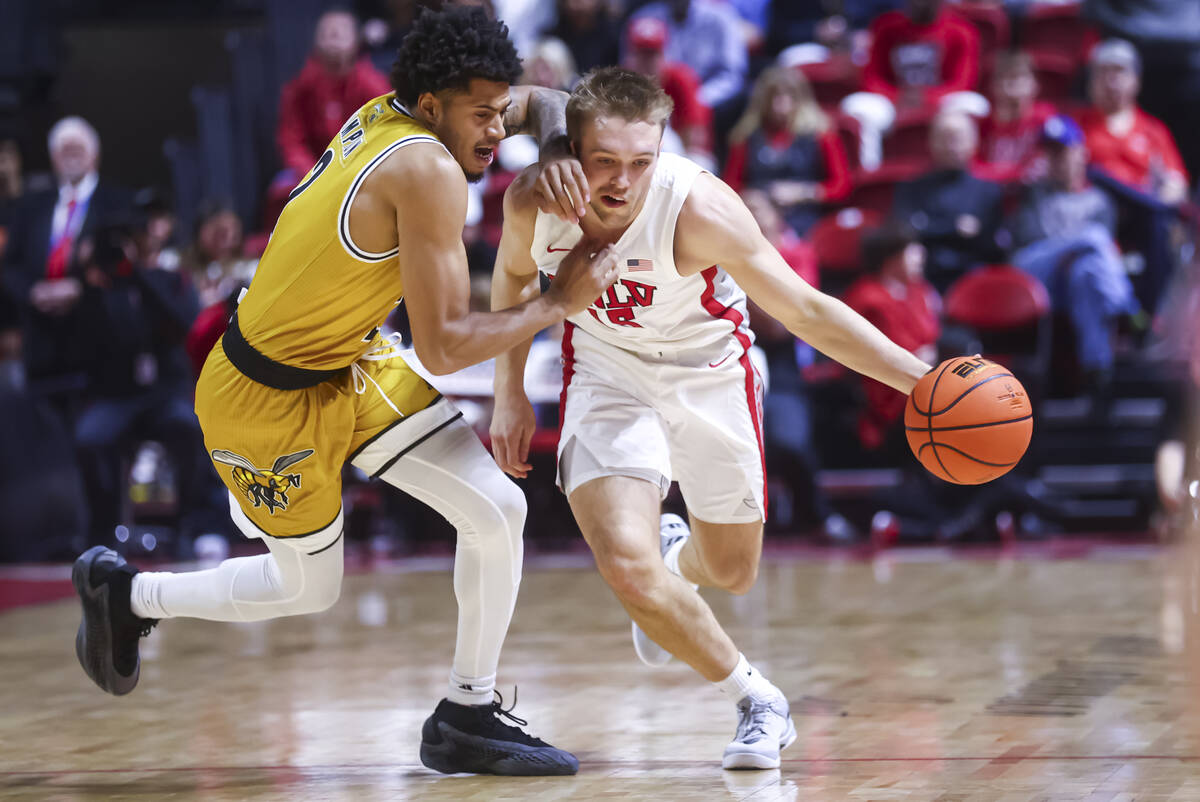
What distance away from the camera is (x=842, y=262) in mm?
8422

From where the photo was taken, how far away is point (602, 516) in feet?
11.7

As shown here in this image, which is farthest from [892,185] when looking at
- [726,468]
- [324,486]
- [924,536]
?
[324,486]

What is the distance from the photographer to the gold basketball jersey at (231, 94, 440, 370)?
329 centimetres

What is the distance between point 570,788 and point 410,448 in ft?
2.91

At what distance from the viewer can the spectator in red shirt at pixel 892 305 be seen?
749 cm


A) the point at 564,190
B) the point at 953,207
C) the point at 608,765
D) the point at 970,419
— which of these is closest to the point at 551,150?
the point at 564,190

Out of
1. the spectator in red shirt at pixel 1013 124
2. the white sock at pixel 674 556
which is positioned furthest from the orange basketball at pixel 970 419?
the spectator in red shirt at pixel 1013 124

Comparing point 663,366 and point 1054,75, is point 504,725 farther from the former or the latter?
point 1054,75

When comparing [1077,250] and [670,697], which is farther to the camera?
[1077,250]

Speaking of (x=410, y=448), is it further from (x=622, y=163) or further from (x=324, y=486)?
(x=622, y=163)

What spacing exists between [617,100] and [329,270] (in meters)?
0.77

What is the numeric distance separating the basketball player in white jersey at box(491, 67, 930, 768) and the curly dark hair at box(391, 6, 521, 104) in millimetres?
262

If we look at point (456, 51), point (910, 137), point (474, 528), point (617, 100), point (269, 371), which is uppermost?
point (910, 137)

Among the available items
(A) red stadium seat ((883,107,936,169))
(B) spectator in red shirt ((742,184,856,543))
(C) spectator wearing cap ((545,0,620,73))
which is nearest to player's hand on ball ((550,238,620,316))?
(B) spectator in red shirt ((742,184,856,543))
